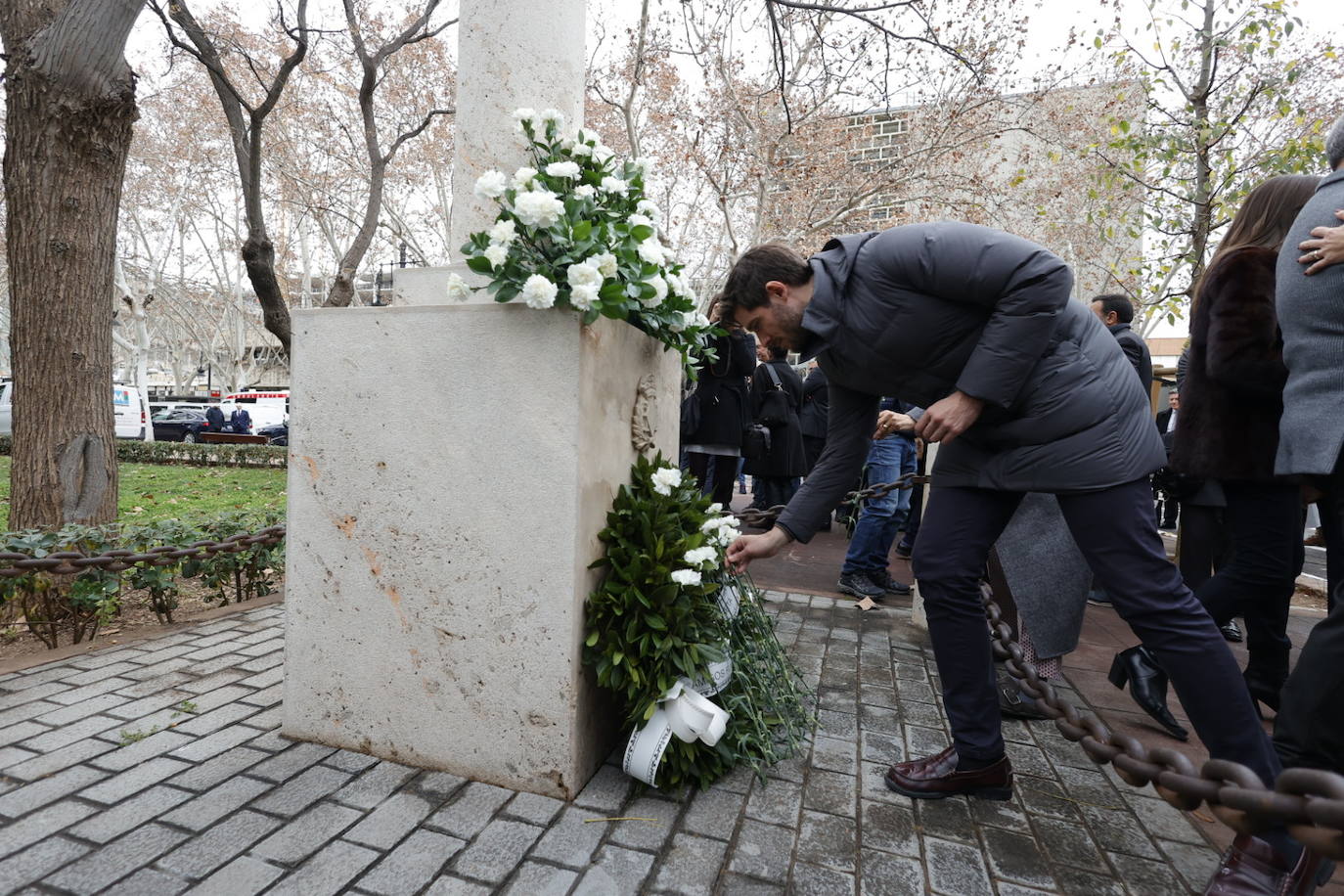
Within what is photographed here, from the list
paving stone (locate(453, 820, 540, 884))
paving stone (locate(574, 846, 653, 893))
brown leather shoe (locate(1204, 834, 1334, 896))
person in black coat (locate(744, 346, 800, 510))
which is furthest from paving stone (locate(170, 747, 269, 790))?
person in black coat (locate(744, 346, 800, 510))

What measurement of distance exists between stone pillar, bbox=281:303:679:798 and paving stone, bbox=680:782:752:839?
374 mm

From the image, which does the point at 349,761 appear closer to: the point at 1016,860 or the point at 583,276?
the point at 583,276

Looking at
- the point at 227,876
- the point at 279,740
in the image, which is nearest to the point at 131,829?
the point at 227,876

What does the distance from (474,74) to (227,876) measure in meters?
2.74

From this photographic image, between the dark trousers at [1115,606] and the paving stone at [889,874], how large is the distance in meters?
0.49

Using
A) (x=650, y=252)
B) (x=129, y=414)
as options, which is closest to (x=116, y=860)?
(x=650, y=252)

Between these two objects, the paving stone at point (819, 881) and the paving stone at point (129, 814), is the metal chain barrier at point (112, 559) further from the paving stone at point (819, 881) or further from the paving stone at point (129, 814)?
the paving stone at point (819, 881)

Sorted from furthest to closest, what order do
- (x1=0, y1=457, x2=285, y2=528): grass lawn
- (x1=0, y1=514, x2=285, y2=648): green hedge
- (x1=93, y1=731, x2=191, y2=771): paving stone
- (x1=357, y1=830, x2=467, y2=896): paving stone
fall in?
(x1=0, y1=457, x2=285, y2=528): grass lawn → (x1=0, y1=514, x2=285, y2=648): green hedge → (x1=93, y1=731, x2=191, y2=771): paving stone → (x1=357, y1=830, x2=467, y2=896): paving stone

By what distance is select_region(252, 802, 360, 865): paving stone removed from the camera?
1.96m

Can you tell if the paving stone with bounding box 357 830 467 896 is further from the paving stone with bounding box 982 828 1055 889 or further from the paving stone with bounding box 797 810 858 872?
the paving stone with bounding box 982 828 1055 889

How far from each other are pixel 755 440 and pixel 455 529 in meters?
4.10

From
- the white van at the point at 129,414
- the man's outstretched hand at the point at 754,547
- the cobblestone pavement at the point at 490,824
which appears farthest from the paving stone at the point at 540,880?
the white van at the point at 129,414

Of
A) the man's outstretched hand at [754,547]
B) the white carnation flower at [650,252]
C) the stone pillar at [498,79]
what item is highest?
the stone pillar at [498,79]

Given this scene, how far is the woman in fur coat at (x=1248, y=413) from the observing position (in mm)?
2738
